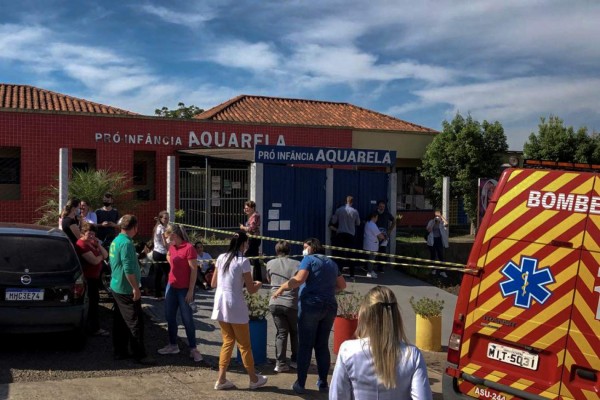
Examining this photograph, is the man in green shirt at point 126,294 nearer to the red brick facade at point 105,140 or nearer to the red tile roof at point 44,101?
the red brick facade at point 105,140

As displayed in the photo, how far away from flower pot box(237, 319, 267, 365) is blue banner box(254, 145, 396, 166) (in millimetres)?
6252

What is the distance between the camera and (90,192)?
1638 cm

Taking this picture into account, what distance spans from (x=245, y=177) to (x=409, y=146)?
904 centimetres

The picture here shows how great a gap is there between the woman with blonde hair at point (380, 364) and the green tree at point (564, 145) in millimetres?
22601

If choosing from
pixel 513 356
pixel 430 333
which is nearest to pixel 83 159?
pixel 430 333

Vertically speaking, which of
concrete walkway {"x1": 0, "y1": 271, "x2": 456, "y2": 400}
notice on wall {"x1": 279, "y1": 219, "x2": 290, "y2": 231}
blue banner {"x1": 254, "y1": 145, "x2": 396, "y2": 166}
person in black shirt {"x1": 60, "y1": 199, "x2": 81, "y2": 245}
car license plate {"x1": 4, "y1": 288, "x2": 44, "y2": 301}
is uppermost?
blue banner {"x1": 254, "y1": 145, "x2": 396, "y2": 166}

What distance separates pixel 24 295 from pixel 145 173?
47.2 feet

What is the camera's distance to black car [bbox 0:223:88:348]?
756 centimetres

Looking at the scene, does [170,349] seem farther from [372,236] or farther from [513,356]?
[372,236]

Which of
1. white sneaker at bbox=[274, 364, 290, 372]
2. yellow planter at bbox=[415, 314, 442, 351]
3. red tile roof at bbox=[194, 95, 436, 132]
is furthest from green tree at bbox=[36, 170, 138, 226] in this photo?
yellow planter at bbox=[415, 314, 442, 351]

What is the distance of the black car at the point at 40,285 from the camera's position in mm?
7559

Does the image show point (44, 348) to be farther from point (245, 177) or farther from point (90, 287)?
point (245, 177)

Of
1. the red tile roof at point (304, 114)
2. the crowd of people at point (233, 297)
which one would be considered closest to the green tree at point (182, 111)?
the red tile roof at point (304, 114)

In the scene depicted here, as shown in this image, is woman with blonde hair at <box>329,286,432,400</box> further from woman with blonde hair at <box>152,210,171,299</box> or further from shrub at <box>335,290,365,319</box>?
woman with blonde hair at <box>152,210,171,299</box>
